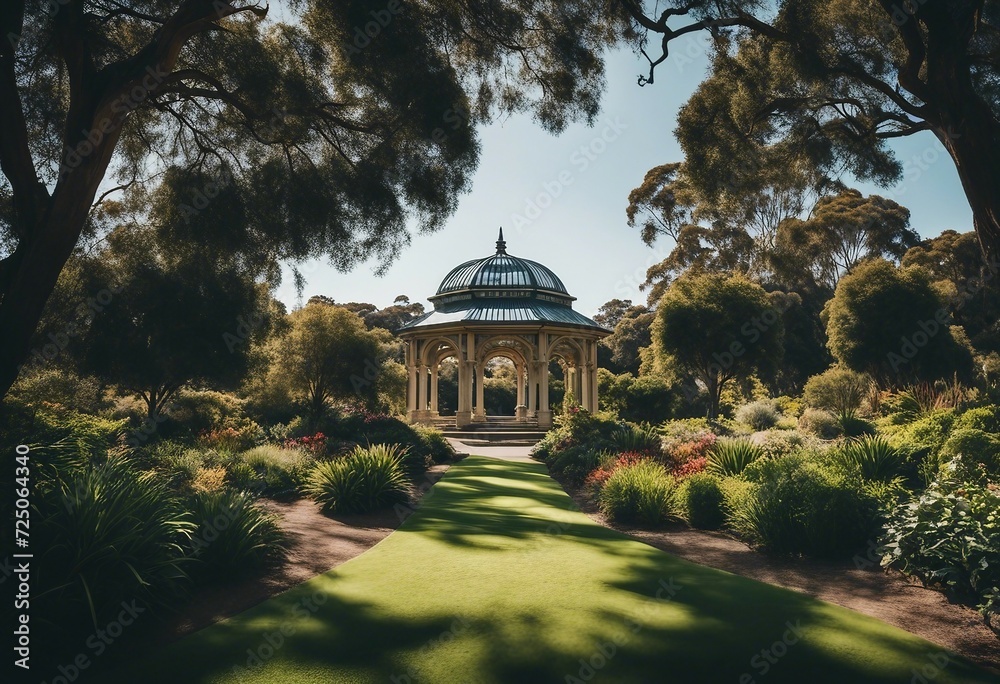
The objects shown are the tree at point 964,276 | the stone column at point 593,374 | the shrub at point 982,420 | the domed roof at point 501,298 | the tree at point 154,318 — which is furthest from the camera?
the tree at point 964,276

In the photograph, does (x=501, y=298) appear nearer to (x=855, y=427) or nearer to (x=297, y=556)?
(x=855, y=427)

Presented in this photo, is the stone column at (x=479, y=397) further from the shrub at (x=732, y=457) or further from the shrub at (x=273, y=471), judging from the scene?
the shrub at (x=732, y=457)

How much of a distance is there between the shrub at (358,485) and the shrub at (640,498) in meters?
3.54

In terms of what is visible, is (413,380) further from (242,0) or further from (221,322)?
(242,0)

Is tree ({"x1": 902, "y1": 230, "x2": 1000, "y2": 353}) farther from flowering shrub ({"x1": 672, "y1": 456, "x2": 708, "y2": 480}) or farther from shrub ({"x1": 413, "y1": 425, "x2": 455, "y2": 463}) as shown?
flowering shrub ({"x1": 672, "y1": 456, "x2": 708, "y2": 480})

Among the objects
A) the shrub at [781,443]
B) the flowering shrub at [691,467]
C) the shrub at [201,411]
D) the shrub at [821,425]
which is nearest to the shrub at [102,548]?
the flowering shrub at [691,467]

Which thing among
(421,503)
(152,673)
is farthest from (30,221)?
(421,503)

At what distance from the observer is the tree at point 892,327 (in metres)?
25.1

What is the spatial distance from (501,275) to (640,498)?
25713 millimetres

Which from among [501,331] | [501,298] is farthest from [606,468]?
[501,298]

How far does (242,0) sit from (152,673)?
1004 cm

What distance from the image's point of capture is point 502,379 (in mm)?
51750

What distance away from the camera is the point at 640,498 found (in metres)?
9.01

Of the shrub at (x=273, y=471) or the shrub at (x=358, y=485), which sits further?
the shrub at (x=273, y=471)
